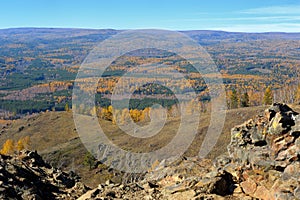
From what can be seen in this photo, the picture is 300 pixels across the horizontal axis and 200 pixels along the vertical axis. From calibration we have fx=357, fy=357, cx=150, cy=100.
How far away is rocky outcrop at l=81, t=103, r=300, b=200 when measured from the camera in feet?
45.9

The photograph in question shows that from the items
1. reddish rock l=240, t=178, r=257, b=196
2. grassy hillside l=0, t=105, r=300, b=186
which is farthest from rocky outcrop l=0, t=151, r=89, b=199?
grassy hillside l=0, t=105, r=300, b=186

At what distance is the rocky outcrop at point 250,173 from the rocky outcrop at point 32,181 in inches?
87.2

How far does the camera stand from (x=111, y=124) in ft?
292

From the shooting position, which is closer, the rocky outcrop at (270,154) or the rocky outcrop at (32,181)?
the rocky outcrop at (270,154)

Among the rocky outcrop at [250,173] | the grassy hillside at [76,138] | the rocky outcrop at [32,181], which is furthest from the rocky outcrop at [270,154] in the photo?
the grassy hillside at [76,138]

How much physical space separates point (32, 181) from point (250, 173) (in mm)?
10868

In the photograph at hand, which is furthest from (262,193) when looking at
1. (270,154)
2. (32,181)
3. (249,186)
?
(32,181)

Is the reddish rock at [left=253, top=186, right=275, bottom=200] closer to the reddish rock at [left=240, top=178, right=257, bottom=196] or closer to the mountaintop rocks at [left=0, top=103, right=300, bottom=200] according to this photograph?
the mountaintop rocks at [left=0, top=103, right=300, bottom=200]

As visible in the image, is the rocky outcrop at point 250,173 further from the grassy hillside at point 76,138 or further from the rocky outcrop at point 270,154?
the grassy hillside at point 76,138

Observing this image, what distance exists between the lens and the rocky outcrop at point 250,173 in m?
14.0

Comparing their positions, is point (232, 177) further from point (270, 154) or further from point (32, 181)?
point (32, 181)

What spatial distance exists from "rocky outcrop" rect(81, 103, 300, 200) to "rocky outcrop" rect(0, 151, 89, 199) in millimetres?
2216

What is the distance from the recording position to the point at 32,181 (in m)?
18.4

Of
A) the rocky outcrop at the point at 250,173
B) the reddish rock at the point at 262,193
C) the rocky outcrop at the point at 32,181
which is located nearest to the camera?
the reddish rock at the point at 262,193
